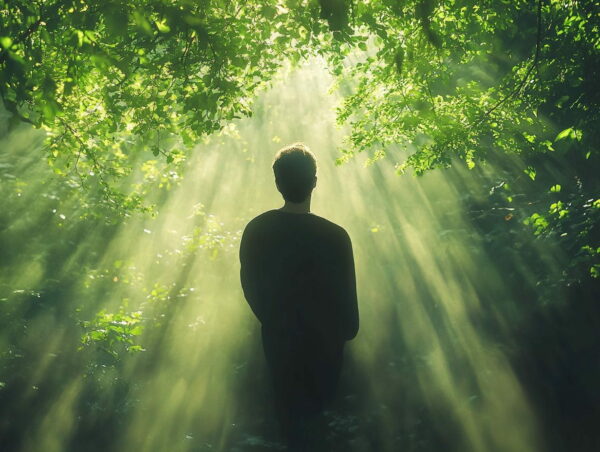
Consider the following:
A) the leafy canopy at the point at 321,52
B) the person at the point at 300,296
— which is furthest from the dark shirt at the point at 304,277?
the leafy canopy at the point at 321,52

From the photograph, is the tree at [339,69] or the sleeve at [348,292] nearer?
the sleeve at [348,292]

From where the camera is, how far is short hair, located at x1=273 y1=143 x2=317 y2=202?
2182mm

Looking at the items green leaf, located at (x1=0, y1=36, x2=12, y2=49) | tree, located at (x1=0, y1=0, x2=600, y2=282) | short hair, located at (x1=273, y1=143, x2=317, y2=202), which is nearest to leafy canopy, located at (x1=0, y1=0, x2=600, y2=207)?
tree, located at (x1=0, y1=0, x2=600, y2=282)

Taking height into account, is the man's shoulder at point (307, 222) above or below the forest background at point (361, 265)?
below

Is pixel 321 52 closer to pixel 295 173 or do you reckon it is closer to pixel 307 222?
pixel 295 173

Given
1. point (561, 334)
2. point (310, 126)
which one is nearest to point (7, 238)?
point (561, 334)

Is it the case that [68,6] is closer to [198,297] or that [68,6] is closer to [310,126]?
[198,297]

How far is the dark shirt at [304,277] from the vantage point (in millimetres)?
2051

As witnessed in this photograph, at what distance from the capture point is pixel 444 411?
20.5 ft

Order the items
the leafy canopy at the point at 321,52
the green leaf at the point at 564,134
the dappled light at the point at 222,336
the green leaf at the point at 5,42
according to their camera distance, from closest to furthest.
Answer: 1. the green leaf at the point at 5,42
2. the leafy canopy at the point at 321,52
3. the green leaf at the point at 564,134
4. the dappled light at the point at 222,336

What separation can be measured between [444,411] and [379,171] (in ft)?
31.2

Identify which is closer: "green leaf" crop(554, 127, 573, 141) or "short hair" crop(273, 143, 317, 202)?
"short hair" crop(273, 143, 317, 202)

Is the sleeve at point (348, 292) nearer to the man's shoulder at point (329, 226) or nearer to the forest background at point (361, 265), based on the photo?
the man's shoulder at point (329, 226)

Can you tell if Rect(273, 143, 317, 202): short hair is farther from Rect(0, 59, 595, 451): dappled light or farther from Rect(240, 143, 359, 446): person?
Rect(0, 59, 595, 451): dappled light
